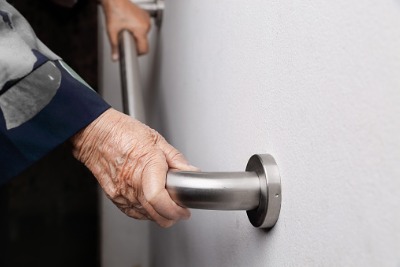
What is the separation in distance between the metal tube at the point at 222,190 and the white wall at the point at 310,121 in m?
0.02

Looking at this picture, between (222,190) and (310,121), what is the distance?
0.09m

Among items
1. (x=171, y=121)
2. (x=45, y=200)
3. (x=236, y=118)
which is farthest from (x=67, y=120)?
(x=45, y=200)

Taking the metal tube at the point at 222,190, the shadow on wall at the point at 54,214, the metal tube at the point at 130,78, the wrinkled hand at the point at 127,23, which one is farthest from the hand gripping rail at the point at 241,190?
the shadow on wall at the point at 54,214

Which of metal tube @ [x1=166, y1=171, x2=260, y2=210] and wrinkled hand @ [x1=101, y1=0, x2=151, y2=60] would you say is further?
wrinkled hand @ [x1=101, y1=0, x2=151, y2=60]

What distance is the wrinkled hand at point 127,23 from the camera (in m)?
0.91

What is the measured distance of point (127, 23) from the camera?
92 cm

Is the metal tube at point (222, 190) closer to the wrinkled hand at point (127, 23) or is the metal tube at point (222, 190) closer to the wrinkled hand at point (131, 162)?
the wrinkled hand at point (131, 162)

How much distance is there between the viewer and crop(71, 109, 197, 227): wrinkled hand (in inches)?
15.6

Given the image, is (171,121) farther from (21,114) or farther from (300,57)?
(300,57)

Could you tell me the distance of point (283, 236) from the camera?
0.33m

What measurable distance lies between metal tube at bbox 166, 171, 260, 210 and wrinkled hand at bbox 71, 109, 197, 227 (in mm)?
36

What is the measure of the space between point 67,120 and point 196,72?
215 mm

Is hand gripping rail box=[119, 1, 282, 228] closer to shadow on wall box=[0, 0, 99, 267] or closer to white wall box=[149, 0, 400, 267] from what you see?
white wall box=[149, 0, 400, 267]

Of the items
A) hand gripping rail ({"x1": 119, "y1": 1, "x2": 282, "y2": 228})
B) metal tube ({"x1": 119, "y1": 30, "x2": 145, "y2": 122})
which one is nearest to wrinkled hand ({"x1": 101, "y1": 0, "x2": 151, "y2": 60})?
metal tube ({"x1": 119, "y1": 30, "x2": 145, "y2": 122})
